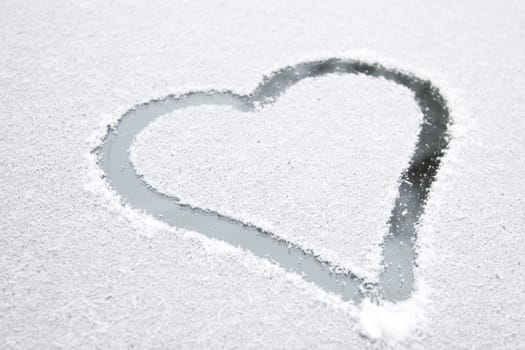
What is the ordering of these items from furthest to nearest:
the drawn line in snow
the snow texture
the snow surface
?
the snow texture → the drawn line in snow → the snow surface

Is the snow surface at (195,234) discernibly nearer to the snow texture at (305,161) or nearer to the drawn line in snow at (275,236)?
the drawn line in snow at (275,236)

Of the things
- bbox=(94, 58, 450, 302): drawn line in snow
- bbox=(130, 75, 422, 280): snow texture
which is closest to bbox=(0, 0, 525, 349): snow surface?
bbox=(94, 58, 450, 302): drawn line in snow

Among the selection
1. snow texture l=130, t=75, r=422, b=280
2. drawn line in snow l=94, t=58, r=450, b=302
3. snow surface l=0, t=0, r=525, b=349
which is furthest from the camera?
snow texture l=130, t=75, r=422, b=280

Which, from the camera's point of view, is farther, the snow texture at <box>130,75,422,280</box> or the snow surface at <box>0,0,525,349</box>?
the snow texture at <box>130,75,422,280</box>

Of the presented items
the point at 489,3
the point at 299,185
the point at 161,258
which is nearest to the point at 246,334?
the point at 161,258

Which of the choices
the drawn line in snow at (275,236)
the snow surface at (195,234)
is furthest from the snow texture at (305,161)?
the snow surface at (195,234)

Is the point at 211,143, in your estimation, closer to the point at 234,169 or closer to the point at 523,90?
the point at 234,169

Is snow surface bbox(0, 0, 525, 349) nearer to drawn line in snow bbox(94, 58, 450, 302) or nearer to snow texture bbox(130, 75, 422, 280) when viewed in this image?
drawn line in snow bbox(94, 58, 450, 302)

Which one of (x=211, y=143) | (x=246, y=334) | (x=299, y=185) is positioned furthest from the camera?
(x=211, y=143)
